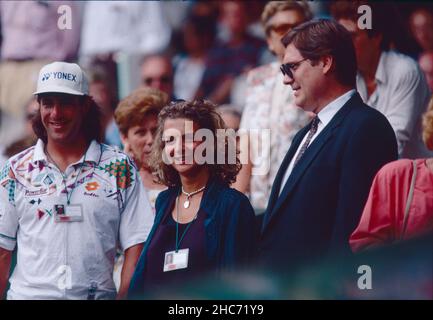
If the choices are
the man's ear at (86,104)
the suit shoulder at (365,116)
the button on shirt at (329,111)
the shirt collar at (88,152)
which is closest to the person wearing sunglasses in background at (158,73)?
the man's ear at (86,104)

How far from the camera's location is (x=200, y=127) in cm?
460

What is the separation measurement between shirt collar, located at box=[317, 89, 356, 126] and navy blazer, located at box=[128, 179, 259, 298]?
1.60 ft

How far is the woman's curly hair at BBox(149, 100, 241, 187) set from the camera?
4594 mm

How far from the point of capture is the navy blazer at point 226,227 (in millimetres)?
4434

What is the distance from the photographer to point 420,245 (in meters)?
4.61

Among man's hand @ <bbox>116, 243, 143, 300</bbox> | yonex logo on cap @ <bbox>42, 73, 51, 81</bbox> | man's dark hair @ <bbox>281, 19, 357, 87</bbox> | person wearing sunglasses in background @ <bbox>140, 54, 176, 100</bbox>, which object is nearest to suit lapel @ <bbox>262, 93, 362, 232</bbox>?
man's dark hair @ <bbox>281, 19, 357, 87</bbox>

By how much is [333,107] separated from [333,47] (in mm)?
254

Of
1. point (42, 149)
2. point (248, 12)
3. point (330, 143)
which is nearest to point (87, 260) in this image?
point (42, 149)

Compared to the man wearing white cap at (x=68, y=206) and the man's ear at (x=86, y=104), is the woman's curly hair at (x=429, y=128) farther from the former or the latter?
the man's ear at (x=86, y=104)

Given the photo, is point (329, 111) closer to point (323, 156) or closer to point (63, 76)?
point (323, 156)

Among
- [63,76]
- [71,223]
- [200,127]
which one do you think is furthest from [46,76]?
[200,127]

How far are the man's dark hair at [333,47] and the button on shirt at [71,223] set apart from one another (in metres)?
0.98

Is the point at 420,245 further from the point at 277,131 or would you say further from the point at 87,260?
the point at 87,260
